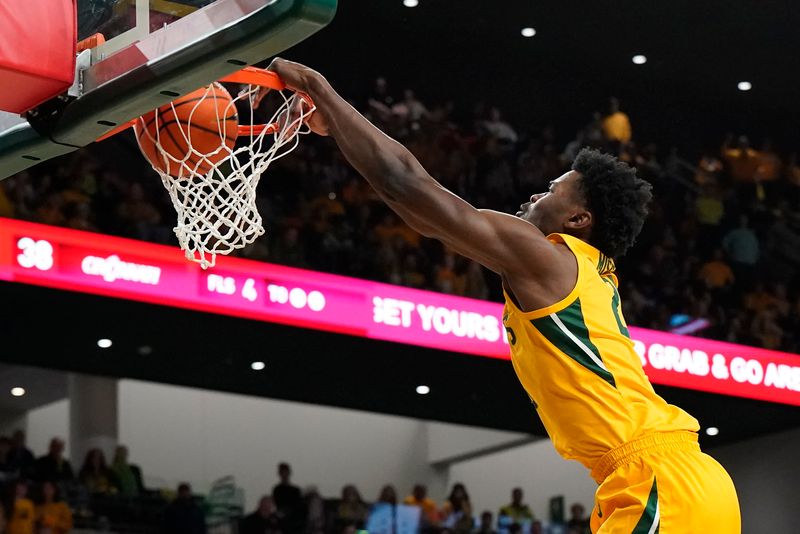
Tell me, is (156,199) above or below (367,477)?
above

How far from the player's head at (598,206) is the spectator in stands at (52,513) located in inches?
347

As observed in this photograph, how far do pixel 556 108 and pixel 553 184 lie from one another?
14.8 m

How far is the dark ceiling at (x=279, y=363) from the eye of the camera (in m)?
12.4

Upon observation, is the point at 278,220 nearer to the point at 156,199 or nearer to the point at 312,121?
the point at 156,199

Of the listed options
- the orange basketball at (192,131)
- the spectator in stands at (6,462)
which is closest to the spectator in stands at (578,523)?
the spectator in stands at (6,462)

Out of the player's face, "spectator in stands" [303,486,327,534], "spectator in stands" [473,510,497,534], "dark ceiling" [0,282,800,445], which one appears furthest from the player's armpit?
"spectator in stands" [473,510,497,534]

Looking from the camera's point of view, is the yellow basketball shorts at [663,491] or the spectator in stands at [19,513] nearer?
the yellow basketball shorts at [663,491]

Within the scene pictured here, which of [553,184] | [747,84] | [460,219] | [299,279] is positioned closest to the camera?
[460,219]

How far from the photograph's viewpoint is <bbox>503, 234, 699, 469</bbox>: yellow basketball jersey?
3.91m

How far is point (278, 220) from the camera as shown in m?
13.0

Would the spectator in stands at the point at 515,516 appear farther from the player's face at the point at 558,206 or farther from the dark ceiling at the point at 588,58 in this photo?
the player's face at the point at 558,206

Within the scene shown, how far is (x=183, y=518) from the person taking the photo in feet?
42.7

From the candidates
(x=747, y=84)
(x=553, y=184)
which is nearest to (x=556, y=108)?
(x=747, y=84)

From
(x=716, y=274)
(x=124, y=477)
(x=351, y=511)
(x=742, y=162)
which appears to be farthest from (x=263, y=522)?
(x=742, y=162)
